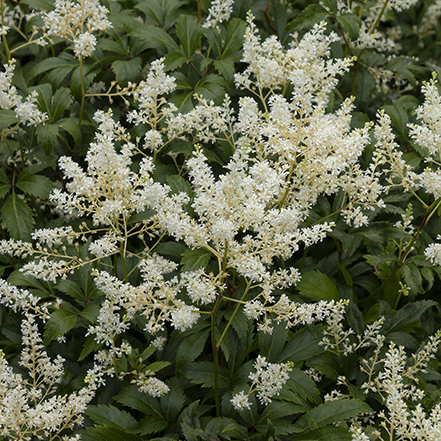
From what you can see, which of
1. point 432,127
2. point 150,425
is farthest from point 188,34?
point 150,425

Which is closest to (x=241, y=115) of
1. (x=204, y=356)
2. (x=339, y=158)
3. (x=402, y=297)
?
(x=339, y=158)

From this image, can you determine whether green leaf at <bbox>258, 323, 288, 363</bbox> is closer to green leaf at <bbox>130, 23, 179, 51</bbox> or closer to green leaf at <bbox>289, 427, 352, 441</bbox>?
green leaf at <bbox>289, 427, 352, 441</bbox>

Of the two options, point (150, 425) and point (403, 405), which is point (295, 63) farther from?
point (150, 425)

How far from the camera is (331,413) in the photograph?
2277 mm

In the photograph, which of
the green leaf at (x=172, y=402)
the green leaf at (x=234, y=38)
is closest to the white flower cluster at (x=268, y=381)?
the green leaf at (x=172, y=402)

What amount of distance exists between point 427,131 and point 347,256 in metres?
0.96

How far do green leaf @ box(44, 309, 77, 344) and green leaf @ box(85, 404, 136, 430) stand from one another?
1.23ft

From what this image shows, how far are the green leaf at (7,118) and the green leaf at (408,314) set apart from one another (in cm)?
242

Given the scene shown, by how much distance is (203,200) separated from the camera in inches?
78.1

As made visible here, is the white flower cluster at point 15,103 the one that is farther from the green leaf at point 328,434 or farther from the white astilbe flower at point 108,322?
the green leaf at point 328,434

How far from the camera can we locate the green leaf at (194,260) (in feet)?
7.62

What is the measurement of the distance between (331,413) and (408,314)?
0.79 metres

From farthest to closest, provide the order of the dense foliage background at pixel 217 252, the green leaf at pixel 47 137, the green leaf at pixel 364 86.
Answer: the green leaf at pixel 364 86
the green leaf at pixel 47 137
the dense foliage background at pixel 217 252

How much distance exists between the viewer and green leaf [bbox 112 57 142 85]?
3150 millimetres
